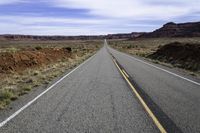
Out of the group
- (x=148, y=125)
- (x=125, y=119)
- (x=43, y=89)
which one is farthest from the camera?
(x=43, y=89)

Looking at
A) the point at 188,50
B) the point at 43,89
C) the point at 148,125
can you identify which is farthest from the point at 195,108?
the point at 188,50

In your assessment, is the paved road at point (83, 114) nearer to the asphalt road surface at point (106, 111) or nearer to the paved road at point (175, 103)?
the asphalt road surface at point (106, 111)

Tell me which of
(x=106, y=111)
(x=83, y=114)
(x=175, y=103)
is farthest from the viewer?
(x=175, y=103)

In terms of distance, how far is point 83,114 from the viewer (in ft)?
27.0

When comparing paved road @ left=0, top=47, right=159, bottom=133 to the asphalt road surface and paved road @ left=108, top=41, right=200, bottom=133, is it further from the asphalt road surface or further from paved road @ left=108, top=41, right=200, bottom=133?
paved road @ left=108, top=41, right=200, bottom=133

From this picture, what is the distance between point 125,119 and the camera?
770 cm

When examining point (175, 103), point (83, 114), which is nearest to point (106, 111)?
point (83, 114)

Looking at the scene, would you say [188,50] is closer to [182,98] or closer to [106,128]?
[182,98]

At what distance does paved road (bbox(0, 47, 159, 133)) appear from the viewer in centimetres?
689

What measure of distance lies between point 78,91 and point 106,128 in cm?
531

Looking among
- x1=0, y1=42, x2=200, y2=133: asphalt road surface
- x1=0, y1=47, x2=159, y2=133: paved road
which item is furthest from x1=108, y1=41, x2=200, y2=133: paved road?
x1=0, y1=47, x2=159, y2=133: paved road

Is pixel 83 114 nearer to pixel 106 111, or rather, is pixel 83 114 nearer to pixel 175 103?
pixel 106 111

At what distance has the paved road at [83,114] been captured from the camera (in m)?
6.89

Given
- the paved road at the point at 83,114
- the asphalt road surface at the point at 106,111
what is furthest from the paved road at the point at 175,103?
the paved road at the point at 83,114
